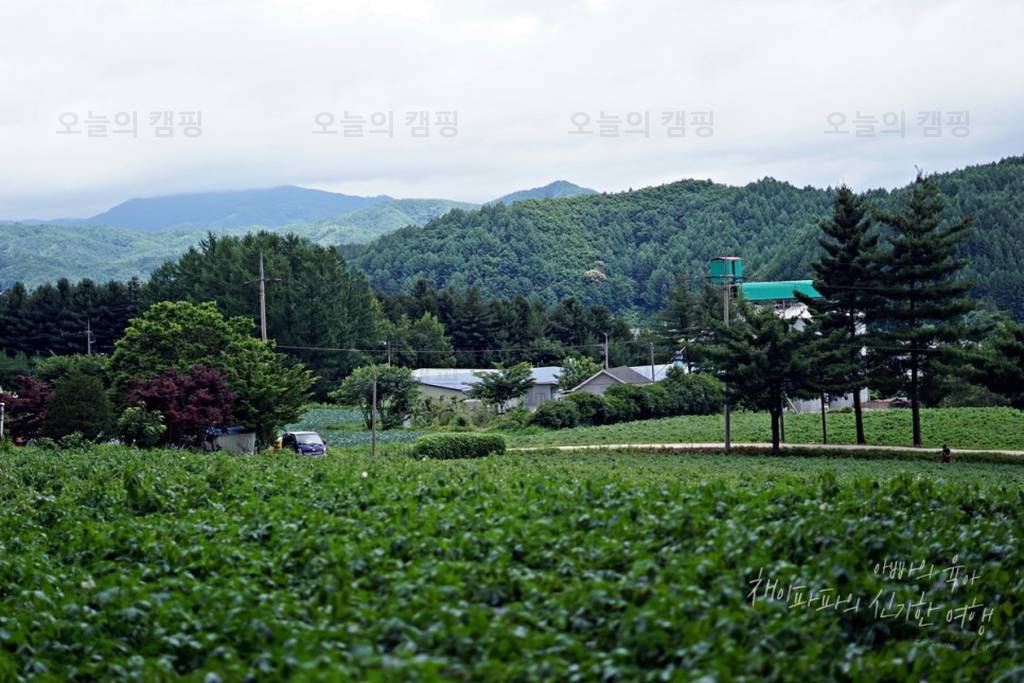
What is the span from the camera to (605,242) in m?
145

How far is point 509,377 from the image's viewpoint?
204 ft

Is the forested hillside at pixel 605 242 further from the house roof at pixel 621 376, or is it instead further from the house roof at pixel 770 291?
the house roof at pixel 621 376

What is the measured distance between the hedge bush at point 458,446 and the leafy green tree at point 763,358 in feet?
28.9

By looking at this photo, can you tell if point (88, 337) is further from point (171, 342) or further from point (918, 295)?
point (918, 295)

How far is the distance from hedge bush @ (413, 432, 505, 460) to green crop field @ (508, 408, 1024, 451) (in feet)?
24.5

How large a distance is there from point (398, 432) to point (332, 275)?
89.1 feet

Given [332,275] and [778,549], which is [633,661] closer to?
[778,549]

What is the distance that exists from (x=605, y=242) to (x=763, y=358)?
103983 mm

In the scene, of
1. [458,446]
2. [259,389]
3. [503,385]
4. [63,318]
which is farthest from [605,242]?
[458,446]

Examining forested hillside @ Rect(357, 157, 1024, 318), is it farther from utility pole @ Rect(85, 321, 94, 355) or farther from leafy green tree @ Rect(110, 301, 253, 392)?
leafy green tree @ Rect(110, 301, 253, 392)

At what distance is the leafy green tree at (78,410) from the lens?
113 feet

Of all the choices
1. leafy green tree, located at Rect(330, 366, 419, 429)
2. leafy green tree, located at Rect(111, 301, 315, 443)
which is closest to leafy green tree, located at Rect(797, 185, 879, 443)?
leafy green tree, located at Rect(111, 301, 315, 443)

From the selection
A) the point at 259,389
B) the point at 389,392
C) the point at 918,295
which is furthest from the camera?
the point at 389,392

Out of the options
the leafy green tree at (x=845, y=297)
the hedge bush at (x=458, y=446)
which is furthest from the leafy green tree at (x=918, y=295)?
the hedge bush at (x=458, y=446)
